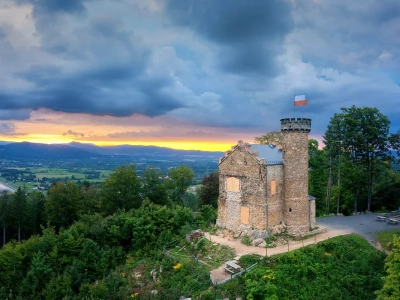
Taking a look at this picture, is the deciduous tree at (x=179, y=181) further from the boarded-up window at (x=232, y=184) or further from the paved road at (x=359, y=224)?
the paved road at (x=359, y=224)

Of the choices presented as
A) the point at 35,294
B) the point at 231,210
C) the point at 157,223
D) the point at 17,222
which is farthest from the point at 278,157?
the point at 17,222

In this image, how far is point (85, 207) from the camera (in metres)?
41.3

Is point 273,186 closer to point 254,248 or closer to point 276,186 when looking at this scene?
point 276,186

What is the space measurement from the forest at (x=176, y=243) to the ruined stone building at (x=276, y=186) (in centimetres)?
362

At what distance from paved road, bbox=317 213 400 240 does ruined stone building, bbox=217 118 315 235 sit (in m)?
3.90

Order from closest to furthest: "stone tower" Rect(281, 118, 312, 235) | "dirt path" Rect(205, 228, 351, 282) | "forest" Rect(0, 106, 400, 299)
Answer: "forest" Rect(0, 106, 400, 299)
"dirt path" Rect(205, 228, 351, 282)
"stone tower" Rect(281, 118, 312, 235)

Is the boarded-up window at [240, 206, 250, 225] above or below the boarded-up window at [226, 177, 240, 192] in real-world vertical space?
below

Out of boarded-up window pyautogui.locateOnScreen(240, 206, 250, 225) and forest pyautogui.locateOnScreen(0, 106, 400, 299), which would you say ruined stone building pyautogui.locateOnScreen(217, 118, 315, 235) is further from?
forest pyautogui.locateOnScreen(0, 106, 400, 299)

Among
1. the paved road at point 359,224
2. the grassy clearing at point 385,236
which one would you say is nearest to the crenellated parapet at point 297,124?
the paved road at point 359,224

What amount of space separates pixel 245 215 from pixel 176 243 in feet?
22.5

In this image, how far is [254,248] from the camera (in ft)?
79.7

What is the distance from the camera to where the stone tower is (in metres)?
26.6

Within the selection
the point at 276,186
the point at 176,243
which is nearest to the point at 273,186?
the point at 276,186

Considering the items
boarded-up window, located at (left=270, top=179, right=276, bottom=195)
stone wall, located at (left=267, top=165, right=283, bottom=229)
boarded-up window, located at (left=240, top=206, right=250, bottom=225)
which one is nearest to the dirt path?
boarded-up window, located at (left=240, top=206, right=250, bottom=225)
